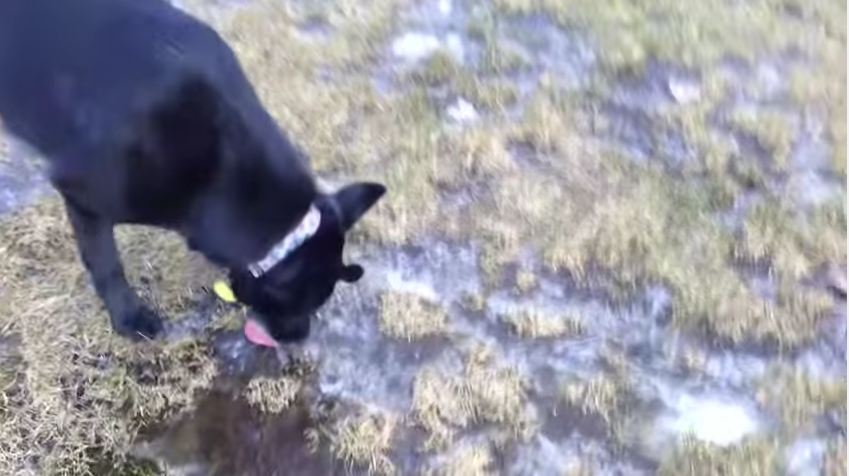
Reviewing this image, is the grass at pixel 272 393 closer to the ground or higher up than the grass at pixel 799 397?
higher up

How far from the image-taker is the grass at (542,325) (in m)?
3.37

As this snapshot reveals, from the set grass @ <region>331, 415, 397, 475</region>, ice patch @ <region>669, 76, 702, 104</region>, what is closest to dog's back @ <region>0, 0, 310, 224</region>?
grass @ <region>331, 415, 397, 475</region>

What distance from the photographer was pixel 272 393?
10.5 ft

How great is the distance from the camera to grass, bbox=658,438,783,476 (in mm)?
3107

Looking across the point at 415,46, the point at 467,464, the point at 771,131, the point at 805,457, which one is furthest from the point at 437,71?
the point at 805,457

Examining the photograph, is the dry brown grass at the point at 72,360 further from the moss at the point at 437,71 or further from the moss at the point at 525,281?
the moss at the point at 437,71

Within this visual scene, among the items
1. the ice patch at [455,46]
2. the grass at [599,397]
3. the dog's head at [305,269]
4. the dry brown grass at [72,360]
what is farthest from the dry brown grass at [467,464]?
the ice patch at [455,46]

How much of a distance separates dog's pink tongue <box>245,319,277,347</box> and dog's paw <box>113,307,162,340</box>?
26cm

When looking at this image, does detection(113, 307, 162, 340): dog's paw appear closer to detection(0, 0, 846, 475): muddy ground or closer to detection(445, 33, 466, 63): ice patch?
detection(0, 0, 846, 475): muddy ground

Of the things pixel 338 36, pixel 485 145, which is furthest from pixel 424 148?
pixel 338 36

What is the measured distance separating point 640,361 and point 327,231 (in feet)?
3.51

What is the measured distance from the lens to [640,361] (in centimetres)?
334

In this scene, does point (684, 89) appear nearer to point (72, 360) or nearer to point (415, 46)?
point (415, 46)

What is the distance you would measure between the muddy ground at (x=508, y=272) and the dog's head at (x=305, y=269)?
0.34 metres
